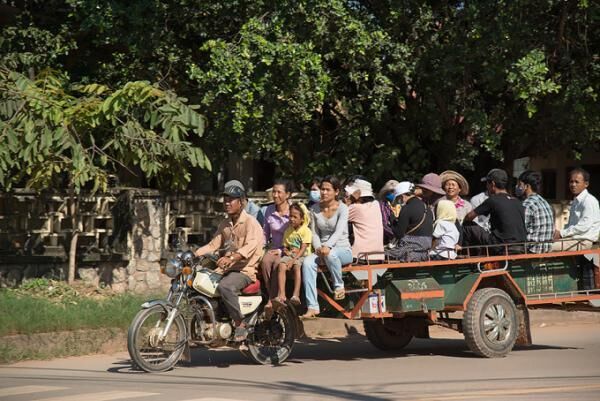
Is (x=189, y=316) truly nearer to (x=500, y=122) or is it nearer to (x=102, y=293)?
(x=102, y=293)

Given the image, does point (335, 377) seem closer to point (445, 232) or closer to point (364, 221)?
point (364, 221)

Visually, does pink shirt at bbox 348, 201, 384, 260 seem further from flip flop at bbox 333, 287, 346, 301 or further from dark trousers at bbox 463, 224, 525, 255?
dark trousers at bbox 463, 224, 525, 255

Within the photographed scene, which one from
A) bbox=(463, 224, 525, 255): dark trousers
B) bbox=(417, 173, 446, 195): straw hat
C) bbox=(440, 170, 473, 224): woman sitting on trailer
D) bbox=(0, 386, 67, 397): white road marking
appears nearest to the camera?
bbox=(0, 386, 67, 397): white road marking

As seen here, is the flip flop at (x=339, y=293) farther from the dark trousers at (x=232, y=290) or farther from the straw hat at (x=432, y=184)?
the straw hat at (x=432, y=184)

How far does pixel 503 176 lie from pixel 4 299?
6.29 meters

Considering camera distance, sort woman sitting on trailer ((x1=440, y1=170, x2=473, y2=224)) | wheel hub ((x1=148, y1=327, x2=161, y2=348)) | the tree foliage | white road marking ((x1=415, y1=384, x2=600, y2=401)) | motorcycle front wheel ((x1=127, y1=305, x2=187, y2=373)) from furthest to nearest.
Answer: the tree foliage < woman sitting on trailer ((x1=440, y1=170, x2=473, y2=224)) < wheel hub ((x1=148, y1=327, x2=161, y2=348)) < motorcycle front wheel ((x1=127, y1=305, x2=187, y2=373)) < white road marking ((x1=415, y1=384, x2=600, y2=401))

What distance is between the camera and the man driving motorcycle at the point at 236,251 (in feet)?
36.1

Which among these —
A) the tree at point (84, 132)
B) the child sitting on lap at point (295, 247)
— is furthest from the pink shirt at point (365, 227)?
the tree at point (84, 132)

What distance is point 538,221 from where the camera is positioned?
12.7 metres

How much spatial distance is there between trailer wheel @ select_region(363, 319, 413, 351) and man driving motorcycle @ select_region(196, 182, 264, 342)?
2096mm

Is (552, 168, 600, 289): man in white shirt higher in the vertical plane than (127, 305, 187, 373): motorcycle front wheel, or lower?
higher

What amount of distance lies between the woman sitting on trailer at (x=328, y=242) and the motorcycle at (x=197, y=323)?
0.45 meters

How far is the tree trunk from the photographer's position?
1596cm

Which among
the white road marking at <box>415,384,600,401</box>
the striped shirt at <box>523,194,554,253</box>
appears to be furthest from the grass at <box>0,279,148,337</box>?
the white road marking at <box>415,384,600,401</box>
